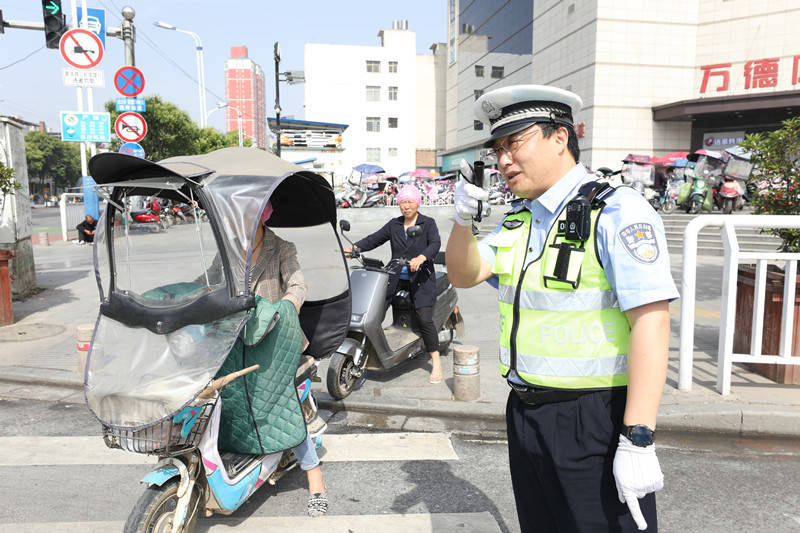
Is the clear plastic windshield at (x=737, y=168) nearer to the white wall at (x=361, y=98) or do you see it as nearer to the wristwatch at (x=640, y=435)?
the wristwatch at (x=640, y=435)

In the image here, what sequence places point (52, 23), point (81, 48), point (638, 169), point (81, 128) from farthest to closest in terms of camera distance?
1. point (638, 169)
2. point (81, 128)
3. point (52, 23)
4. point (81, 48)

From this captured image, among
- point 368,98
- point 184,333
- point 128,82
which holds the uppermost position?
point 368,98

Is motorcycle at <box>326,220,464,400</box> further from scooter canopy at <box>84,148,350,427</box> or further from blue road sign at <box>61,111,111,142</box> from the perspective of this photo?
blue road sign at <box>61,111,111,142</box>

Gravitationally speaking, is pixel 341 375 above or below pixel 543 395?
below

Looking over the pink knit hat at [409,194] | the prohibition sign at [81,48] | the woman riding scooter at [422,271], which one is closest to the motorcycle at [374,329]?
the woman riding scooter at [422,271]

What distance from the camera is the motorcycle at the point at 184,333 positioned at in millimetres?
2367

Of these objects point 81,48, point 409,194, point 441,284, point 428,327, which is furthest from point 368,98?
point 428,327

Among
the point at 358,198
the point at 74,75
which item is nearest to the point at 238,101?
the point at 358,198

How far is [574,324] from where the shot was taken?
1.75m

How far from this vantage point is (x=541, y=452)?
1855 mm

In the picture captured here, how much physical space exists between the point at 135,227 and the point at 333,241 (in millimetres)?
1234

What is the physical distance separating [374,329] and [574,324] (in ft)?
11.3

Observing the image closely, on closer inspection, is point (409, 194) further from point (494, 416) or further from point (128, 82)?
point (128, 82)

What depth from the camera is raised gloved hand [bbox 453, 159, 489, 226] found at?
196 cm
